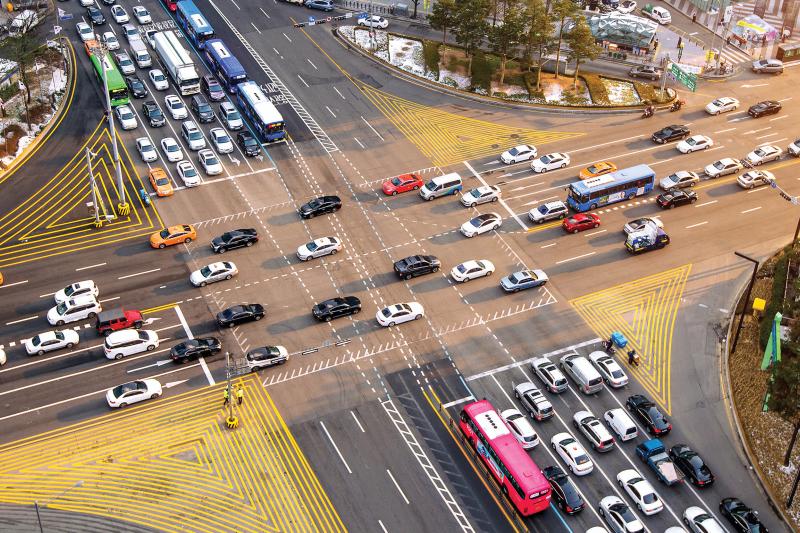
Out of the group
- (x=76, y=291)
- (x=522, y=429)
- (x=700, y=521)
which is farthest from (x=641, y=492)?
(x=76, y=291)

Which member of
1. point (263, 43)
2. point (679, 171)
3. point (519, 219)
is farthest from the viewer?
point (263, 43)

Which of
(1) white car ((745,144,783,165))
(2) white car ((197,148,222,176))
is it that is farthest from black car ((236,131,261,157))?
(1) white car ((745,144,783,165))

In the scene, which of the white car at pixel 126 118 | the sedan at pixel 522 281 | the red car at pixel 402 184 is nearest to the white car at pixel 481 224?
the sedan at pixel 522 281

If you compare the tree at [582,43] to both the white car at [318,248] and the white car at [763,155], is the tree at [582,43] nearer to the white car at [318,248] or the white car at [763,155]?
the white car at [763,155]

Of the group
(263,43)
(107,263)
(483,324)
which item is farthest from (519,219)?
(263,43)

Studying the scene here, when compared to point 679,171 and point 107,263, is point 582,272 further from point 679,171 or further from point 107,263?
point 107,263
